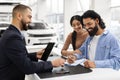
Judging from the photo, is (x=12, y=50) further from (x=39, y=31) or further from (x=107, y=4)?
(x=39, y=31)

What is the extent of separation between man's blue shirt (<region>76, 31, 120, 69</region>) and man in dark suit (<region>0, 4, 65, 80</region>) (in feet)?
1.38

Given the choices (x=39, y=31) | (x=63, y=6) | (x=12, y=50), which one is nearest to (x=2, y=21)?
(x=39, y=31)

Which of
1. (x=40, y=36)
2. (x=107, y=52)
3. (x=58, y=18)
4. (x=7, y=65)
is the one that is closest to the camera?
(x=7, y=65)

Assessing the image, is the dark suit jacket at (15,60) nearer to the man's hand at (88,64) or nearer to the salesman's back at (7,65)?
the salesman's back at (7,65)

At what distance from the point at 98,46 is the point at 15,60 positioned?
0.85m

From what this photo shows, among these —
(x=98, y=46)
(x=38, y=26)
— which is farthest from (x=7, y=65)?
(x=38, y=26)

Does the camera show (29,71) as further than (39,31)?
No

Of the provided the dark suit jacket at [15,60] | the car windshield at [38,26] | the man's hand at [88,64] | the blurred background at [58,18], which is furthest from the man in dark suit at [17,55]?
the car windshield at [38,26]

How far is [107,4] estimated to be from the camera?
418cm

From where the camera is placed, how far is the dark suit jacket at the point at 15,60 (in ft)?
5.04

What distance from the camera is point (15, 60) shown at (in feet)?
5.08

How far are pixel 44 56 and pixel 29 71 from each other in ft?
1.46

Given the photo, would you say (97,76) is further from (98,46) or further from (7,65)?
(7,65)

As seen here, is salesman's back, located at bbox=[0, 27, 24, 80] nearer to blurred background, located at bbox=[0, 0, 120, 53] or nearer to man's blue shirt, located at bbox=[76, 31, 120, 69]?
man's blue shirt, located at bbox=[76, 31, 120, 69]
